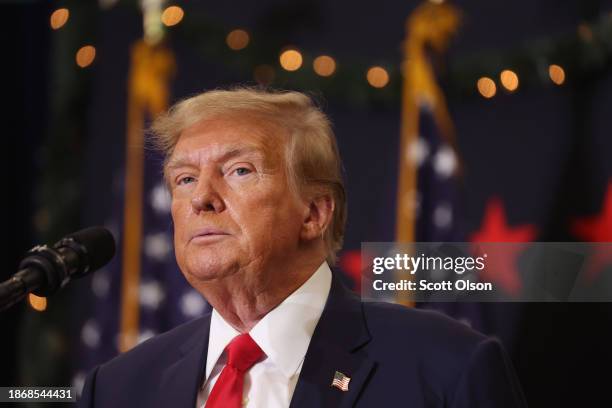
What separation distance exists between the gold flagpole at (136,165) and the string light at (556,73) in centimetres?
127

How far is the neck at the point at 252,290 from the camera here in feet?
5.55

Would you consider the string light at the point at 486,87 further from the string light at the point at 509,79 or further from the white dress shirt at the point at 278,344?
the white dress shirt at the point at 278,344

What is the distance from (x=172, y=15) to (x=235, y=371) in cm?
157

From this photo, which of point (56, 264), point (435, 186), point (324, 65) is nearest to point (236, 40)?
point (324, 65)

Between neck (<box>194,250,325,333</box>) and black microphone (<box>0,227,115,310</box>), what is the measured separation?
0.29 meters

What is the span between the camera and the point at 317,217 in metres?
1.84

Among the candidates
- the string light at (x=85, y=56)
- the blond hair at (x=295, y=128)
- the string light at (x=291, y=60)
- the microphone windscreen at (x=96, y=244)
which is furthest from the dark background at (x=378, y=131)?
the microphone windscreen at (x=96, y=244)

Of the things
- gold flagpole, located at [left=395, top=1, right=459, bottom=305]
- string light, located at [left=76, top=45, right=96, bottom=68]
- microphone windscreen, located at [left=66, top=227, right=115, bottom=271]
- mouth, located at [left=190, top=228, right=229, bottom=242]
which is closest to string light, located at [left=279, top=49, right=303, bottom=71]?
gold flagpole, located at [left=395, top=1, right=459, bottom=305]

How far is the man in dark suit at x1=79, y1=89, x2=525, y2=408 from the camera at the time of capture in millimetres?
1593

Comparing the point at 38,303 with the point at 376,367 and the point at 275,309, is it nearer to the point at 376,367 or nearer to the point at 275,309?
the point at 275,309

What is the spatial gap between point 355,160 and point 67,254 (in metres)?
1.34

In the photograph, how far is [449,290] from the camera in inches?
83.5

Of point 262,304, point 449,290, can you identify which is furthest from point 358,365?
point 449,290

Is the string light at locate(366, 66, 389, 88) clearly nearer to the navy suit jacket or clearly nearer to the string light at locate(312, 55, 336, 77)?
the string light at locate(312, 55, 336, 77)
